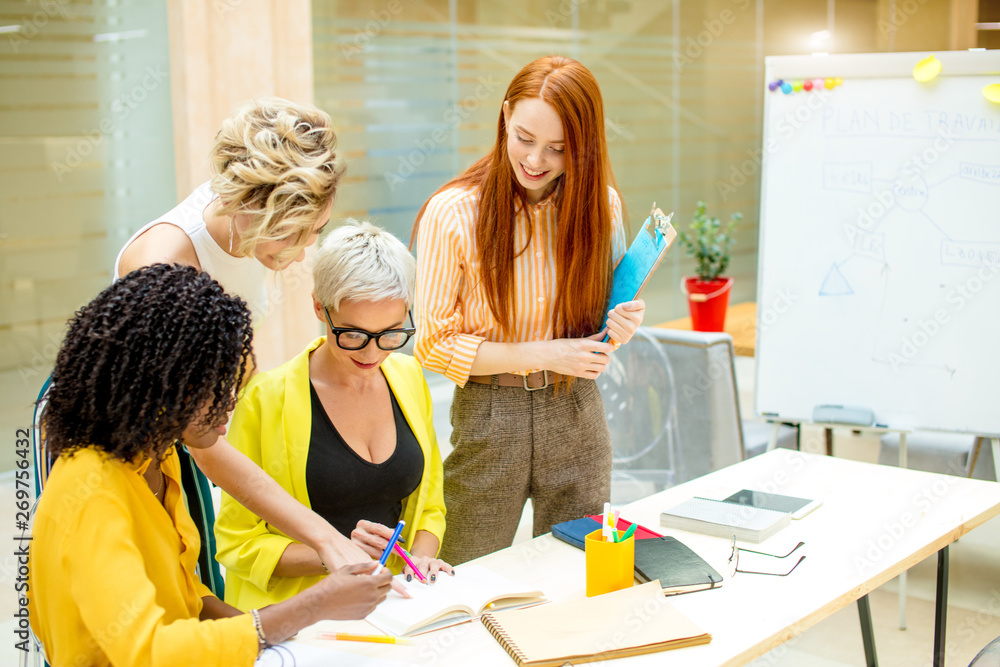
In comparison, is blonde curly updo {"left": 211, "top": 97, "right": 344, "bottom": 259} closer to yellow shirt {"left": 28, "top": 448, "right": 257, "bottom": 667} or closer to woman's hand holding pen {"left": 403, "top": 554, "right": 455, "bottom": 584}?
yellow shirt {"left": 28, "top": 448, "right": 257, "bottom": 667}

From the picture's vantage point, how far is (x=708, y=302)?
4629mm

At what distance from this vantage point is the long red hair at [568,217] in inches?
73.8

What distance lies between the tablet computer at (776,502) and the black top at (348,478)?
2.46ft

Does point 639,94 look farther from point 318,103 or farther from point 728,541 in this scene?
point 728,541

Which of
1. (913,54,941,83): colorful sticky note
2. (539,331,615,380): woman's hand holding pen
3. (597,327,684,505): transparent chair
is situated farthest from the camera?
(597,327,684,505): transparent chair

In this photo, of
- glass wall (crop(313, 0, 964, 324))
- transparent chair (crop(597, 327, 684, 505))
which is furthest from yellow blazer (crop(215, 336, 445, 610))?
glass wall (crop(313, 0, 964, 324))

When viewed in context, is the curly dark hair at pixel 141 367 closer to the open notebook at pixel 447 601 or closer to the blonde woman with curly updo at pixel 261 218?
the blonde woman with curly updo at pixel 261 218

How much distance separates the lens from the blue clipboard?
1.82m

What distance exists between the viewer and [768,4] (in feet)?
26.1

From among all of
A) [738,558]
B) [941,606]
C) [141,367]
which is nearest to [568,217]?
[738,558]

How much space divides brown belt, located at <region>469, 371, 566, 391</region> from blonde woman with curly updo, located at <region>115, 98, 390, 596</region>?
559 millimetres

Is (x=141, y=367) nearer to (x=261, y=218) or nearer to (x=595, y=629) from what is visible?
(x=261, y=218)

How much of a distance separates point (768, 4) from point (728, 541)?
7206 millimetres

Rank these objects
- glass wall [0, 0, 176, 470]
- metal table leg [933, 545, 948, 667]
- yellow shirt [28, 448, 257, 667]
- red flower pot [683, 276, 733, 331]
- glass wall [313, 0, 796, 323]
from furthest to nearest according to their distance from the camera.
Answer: glass wall [313, 0, 796, 323] → red flower pot [683, 276, 733, 331] → glass wall [0, 0, 176, 470] → metal table leg [933, 545, 948, 667] → yellow shirt [28, 448, 257, 667]
